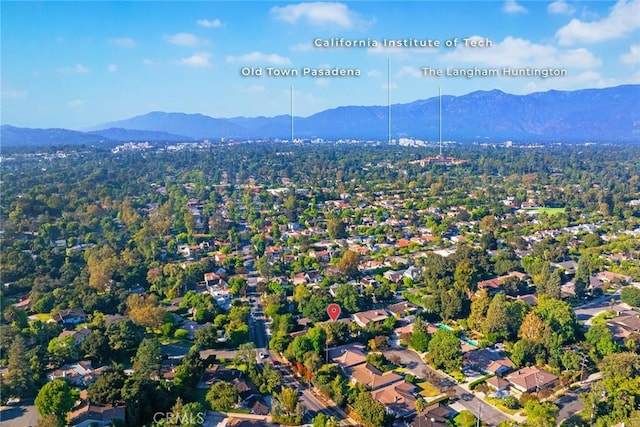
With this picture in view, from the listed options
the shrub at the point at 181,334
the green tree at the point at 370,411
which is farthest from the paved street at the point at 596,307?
the shrub at the point at 181,334

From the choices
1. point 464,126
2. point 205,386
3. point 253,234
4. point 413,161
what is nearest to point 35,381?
point 205,386

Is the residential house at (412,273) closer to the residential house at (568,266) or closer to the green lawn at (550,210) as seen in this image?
the residential house at (568,266)

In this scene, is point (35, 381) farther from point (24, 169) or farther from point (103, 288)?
point (24, 169)

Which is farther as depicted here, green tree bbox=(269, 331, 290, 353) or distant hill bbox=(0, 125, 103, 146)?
distant hill bbox=(0, 125, 103, 146)

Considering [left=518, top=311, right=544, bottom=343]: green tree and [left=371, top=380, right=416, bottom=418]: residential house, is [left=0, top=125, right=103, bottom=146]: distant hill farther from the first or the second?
[left=518, top=311, right=544, bottom=343]: green tree

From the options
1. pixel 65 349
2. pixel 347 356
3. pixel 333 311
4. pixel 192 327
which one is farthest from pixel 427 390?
pixel 65 349

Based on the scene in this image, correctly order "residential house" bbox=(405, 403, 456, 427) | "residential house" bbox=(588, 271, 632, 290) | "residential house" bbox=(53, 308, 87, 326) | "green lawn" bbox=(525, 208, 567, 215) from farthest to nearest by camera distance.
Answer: "green lawn" bbox=(525, 208, 567, 215), "residential house" bbox=(588, 271, 632, 290), "residential house" bbox=(53, 308, 87, 326), "residential house" bbox=(405, 403, 456, 427)

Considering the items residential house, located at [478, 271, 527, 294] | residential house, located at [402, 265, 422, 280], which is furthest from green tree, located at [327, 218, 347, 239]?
residential house, located at [478, 271, 527, 294]
